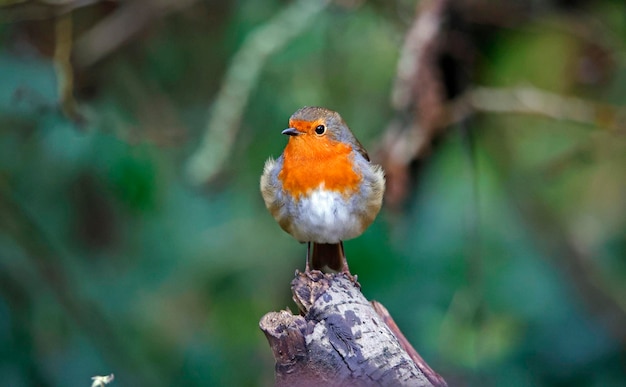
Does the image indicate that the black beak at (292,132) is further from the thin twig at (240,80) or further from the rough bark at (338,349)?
the rough bark at (338,349)

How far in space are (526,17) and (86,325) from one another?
3.15m

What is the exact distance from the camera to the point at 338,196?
3.68 m

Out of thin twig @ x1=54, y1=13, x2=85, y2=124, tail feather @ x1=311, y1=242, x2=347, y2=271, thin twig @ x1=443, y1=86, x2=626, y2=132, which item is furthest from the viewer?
thin twig @ x1=443, y1=86, x2=626, y2=132

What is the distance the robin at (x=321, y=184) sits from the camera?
3.67 meters

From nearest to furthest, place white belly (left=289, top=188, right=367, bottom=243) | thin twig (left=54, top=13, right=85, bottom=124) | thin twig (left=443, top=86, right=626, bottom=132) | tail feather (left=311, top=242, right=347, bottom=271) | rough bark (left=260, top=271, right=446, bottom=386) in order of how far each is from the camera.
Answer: rough bark (left=260, top=271, right=446, bottom=386) < white belly (left=289, top=188, right=367, bottom=243) < tail feather (left=311, top=242, right=347, bottom=271) < thin twig (left=54, top=13, right=85, bottom=124) < thin twig (left=443, top=86, right=626, bottom=132)

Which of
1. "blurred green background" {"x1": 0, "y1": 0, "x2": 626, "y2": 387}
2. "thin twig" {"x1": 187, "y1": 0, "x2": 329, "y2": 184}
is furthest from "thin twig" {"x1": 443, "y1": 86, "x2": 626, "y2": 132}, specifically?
"thin twig" {"x1": 187, "y1": 0, "x2": 329, "y2": 184}

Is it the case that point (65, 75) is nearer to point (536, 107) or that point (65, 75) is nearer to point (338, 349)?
point (338, 349)

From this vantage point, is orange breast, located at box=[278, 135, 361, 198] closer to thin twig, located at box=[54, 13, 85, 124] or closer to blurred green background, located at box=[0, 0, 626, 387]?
blurred green background, located at box=[0, 0, 626, 387]

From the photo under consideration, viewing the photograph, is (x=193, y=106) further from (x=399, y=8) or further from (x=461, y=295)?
(x=461, y=295)

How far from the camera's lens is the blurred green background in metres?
4.46

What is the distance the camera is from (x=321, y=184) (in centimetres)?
368

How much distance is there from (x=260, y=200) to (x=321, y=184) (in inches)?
54.9

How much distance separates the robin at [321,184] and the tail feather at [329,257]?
0.98ft

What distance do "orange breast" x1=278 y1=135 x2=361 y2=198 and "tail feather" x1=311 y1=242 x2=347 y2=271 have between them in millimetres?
497
